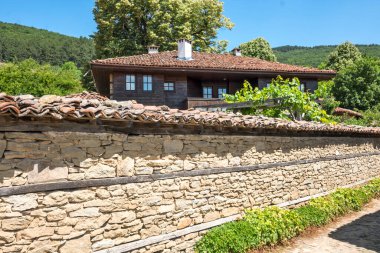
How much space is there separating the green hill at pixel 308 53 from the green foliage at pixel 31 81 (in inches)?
1807

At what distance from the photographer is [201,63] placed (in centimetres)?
1811

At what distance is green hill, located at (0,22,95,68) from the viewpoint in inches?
2069

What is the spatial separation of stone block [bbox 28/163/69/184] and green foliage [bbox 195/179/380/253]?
10.1 ft

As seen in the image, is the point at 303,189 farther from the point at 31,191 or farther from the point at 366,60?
the point at 366,60

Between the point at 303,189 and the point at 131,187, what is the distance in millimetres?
6191

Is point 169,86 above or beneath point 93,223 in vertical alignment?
above

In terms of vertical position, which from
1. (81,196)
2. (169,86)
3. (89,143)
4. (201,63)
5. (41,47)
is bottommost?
(81,196)

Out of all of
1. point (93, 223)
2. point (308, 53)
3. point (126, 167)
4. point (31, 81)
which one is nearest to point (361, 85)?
point (31, 81)

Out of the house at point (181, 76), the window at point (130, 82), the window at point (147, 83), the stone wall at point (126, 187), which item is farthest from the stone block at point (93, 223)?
the window at point (147, 83)

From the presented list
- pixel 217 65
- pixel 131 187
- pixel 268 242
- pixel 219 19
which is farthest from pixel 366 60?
pixel 131 187

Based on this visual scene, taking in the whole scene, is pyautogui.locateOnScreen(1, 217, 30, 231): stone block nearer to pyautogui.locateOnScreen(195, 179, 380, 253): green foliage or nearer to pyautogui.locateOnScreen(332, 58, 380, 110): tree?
pyautogui.locateOnScreen(195, 179, 380, 253): green foliage

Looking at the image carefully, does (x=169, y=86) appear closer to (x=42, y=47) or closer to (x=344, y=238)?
(x=344, y=238)

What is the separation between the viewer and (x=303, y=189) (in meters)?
9.80

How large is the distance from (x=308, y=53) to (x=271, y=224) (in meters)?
71.7
